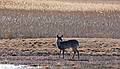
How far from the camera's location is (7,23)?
34.0 metres

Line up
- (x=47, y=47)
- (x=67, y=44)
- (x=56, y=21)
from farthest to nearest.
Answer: (x=56, y=21) < (x=47, y=47) < (x=67, y=44)

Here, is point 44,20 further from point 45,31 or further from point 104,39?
point 104,39

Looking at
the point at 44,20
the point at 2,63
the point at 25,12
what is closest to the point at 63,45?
the point at 2,63

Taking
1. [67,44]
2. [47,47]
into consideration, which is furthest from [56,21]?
[67,44]

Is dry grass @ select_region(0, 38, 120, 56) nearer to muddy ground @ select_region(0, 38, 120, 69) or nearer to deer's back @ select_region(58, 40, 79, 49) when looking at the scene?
muddy ground @ select_region(0, 38, 120, 69)

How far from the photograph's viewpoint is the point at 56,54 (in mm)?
23828

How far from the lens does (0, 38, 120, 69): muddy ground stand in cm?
2034

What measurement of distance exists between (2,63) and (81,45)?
6.47 metres

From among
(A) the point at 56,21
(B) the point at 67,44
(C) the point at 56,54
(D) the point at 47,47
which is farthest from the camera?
(A) the point at 56,21

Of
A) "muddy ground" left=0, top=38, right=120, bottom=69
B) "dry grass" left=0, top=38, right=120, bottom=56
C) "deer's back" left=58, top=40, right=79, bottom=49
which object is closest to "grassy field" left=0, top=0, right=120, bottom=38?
"dry grass" left=0, top=38, right=120, bottom=56

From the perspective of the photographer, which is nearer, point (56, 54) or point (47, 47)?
point (56, 54)

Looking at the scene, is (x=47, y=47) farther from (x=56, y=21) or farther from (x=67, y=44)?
(x=56, y=21)

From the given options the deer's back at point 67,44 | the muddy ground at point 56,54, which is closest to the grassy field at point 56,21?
the muddy ground at point 56,54

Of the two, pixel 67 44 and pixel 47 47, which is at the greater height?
pixel 67 44
